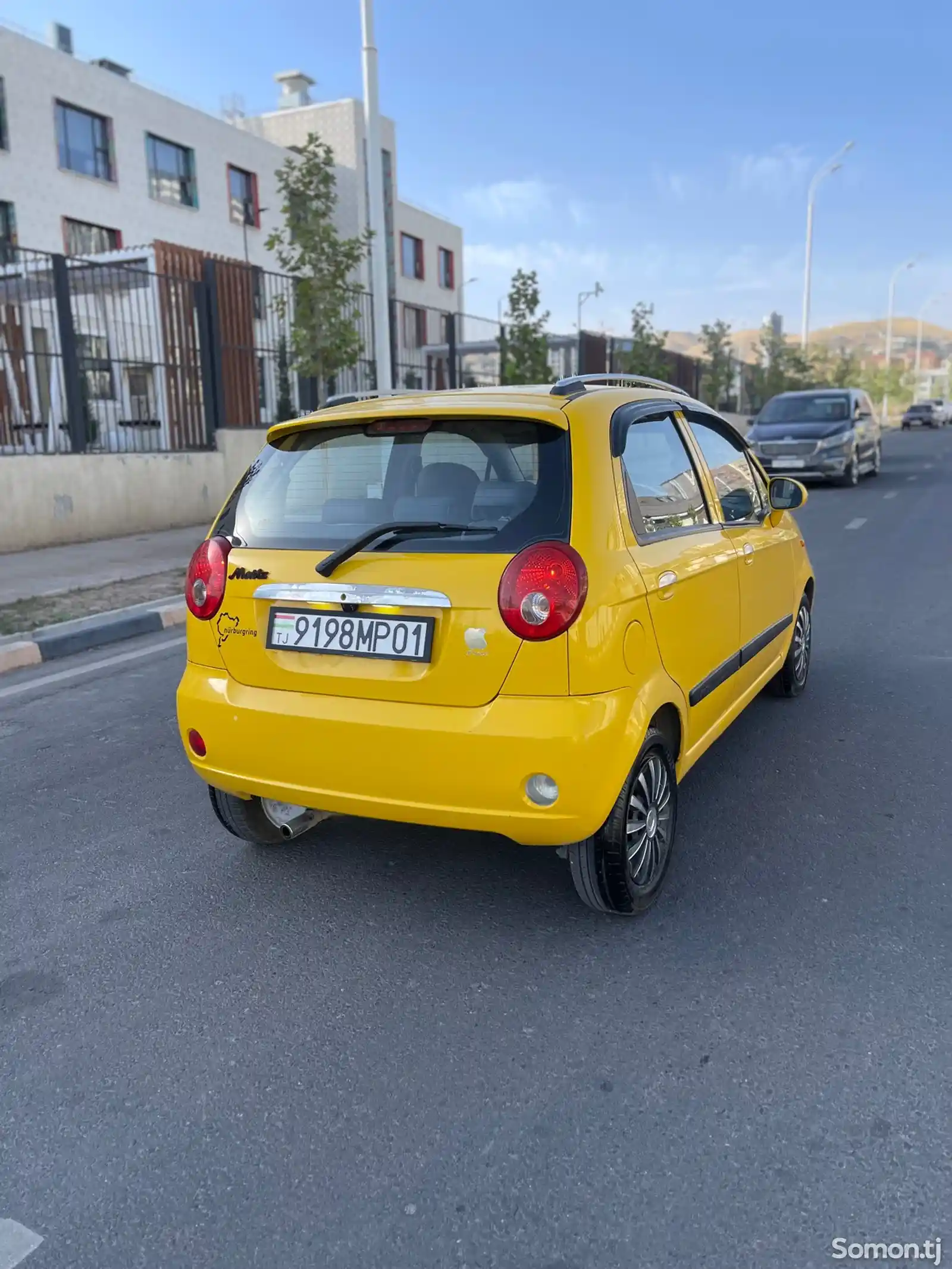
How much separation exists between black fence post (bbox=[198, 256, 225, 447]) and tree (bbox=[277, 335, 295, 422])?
980 mm

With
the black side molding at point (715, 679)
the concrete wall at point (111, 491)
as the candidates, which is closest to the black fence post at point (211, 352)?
the concrete wall at point (111, 491)

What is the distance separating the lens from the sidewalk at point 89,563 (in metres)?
8.89

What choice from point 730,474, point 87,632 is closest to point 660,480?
point 730,474

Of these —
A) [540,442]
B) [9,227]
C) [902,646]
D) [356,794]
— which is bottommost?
[902,646]

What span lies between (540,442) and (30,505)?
9.70 m

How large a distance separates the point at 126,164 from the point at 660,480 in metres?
29.1

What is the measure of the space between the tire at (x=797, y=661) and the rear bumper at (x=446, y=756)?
106 inches

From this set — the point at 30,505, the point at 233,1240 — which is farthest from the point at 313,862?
the point at 30,505

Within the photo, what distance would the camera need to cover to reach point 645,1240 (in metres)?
1.93

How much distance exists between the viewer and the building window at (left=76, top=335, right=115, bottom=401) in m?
12.1

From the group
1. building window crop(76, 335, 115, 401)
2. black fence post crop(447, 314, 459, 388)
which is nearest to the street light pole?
building window crop(76, 335, 115, 401)

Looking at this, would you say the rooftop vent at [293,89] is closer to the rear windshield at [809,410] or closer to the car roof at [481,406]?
the rear windshield at [809,410]

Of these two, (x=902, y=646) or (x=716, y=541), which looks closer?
(x=716, y=541)

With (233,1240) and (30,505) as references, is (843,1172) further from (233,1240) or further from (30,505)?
Result: (30,505)
